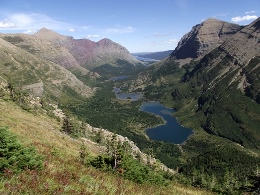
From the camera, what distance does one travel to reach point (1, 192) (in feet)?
35.5

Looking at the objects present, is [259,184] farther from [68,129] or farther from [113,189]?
[68,129]

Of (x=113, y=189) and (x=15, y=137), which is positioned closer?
(x=113, y=189)

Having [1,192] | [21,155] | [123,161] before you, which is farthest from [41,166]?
[123,161]

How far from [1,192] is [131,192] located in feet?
24.5

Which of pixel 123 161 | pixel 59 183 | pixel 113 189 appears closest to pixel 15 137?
pixel 59 183

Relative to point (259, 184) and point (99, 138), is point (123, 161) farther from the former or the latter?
point (99, 138)

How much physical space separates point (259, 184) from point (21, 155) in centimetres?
5198

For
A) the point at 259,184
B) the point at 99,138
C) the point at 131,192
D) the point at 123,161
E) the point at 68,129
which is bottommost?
the point at 99,138

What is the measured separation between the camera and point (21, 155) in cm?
1620

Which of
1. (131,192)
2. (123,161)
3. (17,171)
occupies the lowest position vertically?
(123,161)

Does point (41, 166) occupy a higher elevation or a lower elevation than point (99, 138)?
higher

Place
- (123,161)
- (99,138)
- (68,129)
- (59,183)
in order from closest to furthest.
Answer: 1. (59,183)
2. (123,161)
3. (68,129)
4. (99,138)

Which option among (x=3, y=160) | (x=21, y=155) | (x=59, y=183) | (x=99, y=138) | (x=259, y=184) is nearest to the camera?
(x=59, y=183)

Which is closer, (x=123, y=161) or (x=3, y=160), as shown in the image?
(x=3, y=160)
